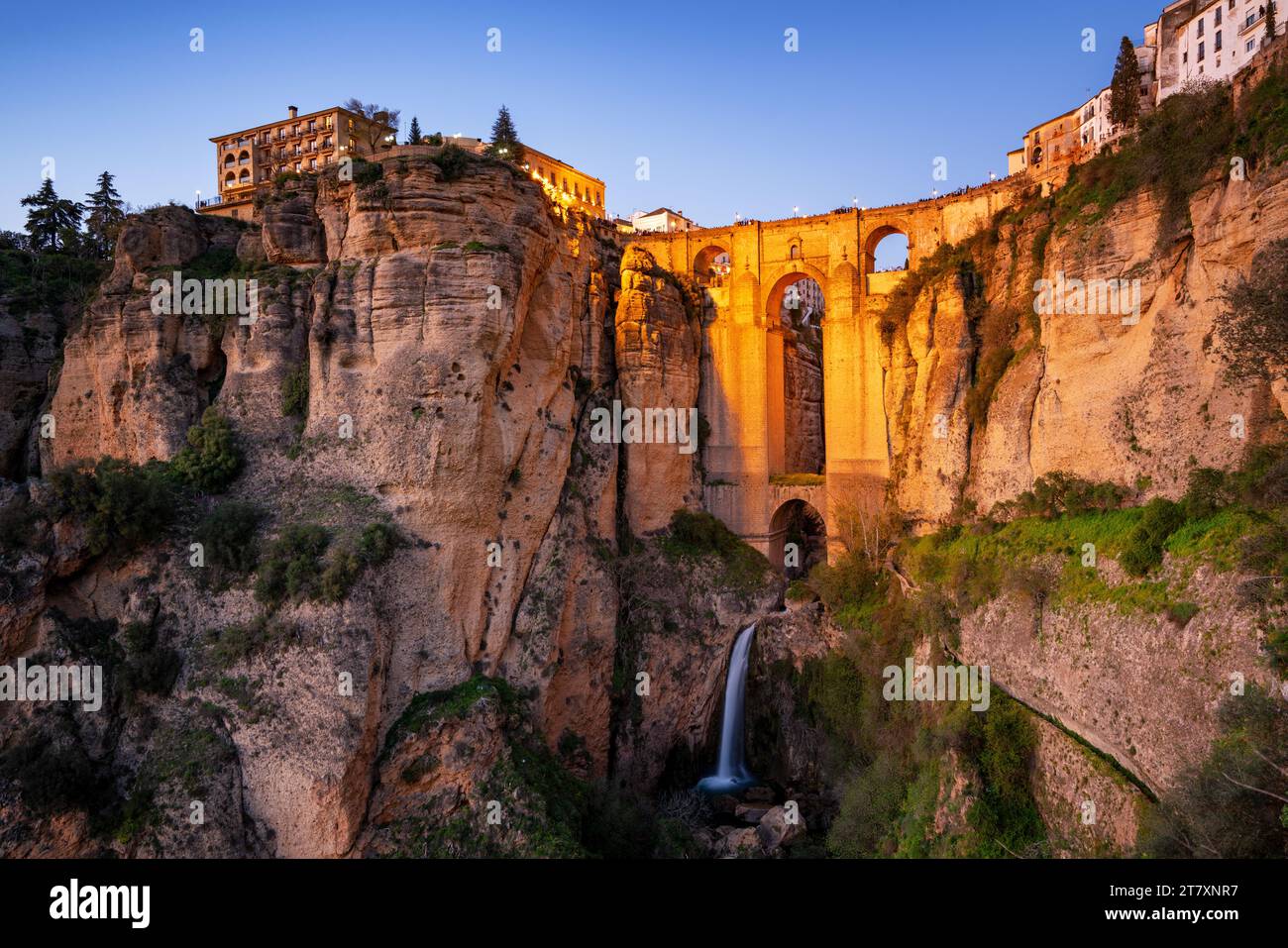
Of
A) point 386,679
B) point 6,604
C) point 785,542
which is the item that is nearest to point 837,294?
point 785,542

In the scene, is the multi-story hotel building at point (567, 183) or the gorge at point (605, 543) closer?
the gorge at point (605, 543)

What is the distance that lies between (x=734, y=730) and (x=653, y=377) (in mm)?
11796

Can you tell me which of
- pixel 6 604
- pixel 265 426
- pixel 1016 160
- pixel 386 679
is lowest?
pixel 386 679

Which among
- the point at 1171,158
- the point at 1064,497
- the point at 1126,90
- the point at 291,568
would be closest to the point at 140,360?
the point at 291,568

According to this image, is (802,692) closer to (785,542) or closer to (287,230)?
(785,542)

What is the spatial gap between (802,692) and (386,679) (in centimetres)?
1244

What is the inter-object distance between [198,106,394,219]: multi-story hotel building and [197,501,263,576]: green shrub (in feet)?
82.4

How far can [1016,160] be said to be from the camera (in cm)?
3784

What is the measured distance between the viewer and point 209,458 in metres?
20.6

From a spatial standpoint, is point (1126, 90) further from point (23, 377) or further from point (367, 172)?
point (23, 377)

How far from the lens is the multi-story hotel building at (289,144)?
4069 centimetres

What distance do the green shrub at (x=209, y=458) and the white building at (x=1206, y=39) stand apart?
1244 inches

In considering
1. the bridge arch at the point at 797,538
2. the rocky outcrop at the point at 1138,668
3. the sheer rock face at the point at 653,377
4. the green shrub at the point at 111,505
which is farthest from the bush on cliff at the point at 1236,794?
the green shrub at the point at 111,505

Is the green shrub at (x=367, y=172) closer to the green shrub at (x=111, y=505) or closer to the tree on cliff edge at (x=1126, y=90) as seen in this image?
the green shrub at (x=111, y=505)
